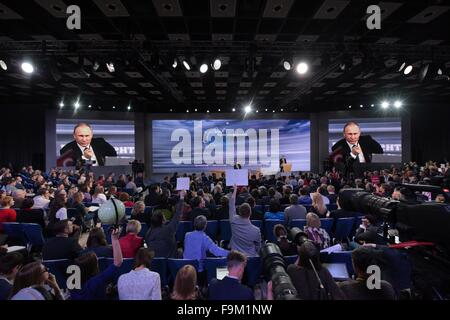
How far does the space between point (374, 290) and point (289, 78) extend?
10.7 meters

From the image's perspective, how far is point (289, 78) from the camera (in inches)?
478

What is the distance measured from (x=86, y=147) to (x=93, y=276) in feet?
50.2

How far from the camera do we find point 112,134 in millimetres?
17656

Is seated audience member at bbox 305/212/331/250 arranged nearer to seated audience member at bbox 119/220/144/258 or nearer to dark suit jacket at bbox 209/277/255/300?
dark suit jacket at bbox 209/277/255/300

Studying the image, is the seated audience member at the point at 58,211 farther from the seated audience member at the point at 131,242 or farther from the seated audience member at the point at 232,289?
the seated audience member at the point at 232,289

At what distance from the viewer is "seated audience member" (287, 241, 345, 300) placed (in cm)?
241

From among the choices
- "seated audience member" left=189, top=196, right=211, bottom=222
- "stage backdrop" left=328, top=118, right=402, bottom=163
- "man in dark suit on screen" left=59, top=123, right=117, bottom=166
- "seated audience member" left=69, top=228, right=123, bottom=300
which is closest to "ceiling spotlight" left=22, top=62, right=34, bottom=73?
"seated audience member" left=189, top=196, right=211, bottom=222

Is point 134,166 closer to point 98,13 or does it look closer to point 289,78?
point 289,78

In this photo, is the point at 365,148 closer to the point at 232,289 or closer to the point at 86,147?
the point at 86,147

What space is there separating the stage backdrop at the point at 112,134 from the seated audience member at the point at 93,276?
1521 centimetres

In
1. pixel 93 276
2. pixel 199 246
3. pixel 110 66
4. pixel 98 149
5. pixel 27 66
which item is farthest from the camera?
pixel 98 149

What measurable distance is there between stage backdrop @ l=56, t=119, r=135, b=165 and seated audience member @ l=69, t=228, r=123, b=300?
15207 millimetres

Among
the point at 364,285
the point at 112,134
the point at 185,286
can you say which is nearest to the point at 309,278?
the point at 364,285

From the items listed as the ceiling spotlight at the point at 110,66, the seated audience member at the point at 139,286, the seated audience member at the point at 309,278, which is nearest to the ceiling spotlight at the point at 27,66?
the ceiling spotlight at the point at 110,66
